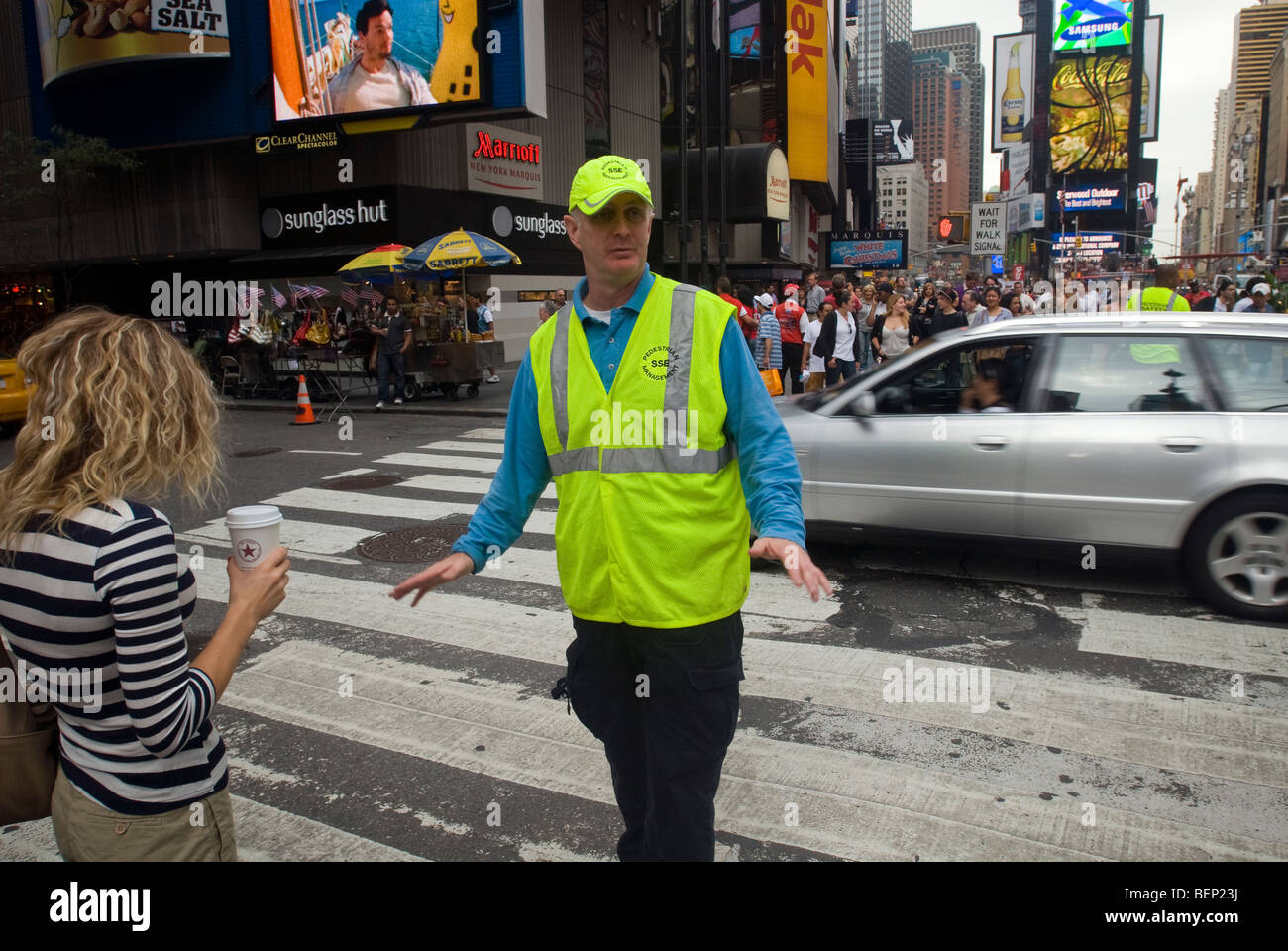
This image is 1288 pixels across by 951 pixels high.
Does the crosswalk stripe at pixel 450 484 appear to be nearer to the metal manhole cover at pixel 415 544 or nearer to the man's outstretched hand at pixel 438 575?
the metal manhole cover at pixel 415 544

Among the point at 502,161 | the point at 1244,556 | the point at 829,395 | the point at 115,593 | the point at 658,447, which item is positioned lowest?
the point at 1244,556

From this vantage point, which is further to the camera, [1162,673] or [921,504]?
[921,504]

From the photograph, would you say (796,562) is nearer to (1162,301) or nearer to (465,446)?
(1162,301)

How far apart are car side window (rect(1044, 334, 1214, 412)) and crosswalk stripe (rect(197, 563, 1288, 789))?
2.11 m

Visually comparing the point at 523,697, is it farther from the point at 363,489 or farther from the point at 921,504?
the point at 363,489

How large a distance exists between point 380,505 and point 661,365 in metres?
7.33

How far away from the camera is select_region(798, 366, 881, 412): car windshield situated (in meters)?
7.02

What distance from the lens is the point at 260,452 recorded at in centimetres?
1308

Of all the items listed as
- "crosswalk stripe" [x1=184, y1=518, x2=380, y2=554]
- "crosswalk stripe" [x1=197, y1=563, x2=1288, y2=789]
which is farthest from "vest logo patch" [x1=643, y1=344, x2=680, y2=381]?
"crosswalk stripe" [x1=184, y1=518, x2=380, y2=554]

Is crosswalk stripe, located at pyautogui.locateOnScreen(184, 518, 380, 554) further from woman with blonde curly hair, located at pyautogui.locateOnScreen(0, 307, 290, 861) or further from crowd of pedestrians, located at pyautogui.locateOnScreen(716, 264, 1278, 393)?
crowd of pedestrians, located at pyautogui.locateOnScreen(716, 264, 1278, 393)

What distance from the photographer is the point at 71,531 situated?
5.80 ft

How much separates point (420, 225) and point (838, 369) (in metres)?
12.9

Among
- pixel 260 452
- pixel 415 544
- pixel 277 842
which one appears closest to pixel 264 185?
pixel 260 452
